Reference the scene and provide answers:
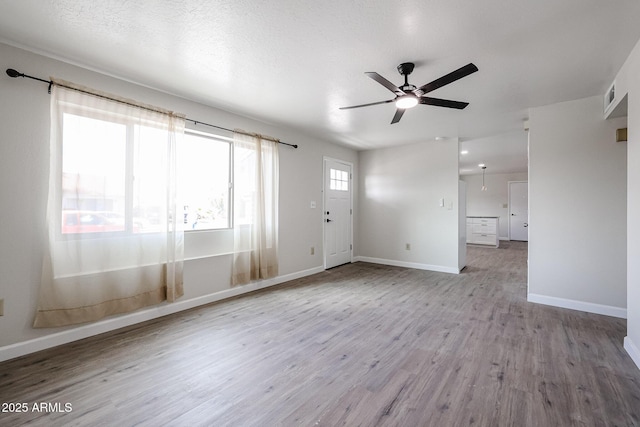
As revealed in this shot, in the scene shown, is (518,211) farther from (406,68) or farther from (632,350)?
(406,68)

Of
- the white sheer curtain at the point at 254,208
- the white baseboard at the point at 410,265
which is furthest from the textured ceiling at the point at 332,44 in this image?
the white baseboard at the point at 410,265

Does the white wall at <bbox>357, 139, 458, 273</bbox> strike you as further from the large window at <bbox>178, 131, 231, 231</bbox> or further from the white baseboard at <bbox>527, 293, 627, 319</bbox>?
the large window at <bbox>178, 131, 231, 231</bbox>

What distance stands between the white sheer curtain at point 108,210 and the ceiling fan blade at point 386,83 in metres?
2.25

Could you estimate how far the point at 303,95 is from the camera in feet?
10.6

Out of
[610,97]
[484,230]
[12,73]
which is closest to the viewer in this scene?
[12,73]

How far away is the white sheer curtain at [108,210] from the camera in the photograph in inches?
94.9

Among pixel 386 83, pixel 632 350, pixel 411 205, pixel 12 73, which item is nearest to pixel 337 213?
pixel 411 205

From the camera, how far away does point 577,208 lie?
3309 mm

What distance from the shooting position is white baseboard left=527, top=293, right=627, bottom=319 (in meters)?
3.10

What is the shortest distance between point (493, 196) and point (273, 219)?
29.3 feet

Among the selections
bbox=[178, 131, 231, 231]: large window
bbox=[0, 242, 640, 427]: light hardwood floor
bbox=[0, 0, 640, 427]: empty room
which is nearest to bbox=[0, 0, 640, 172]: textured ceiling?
bbox=[0, 0, 640, 427]: empty room

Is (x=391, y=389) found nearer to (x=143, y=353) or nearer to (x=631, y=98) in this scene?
(x=143, y=353)

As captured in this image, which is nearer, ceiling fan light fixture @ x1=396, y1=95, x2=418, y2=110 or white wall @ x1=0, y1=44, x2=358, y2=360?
white wall @ x1=0, y1=44, x2=358, y2=360

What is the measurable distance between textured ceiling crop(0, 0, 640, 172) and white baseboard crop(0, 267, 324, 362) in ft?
7.86
